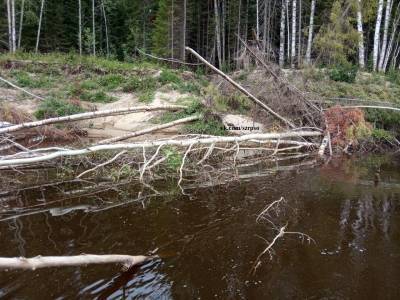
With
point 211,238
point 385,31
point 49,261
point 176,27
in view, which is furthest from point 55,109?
point 385,31

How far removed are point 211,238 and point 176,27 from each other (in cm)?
2482

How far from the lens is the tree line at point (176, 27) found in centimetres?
2659

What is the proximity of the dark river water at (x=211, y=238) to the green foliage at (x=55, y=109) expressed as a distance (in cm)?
631

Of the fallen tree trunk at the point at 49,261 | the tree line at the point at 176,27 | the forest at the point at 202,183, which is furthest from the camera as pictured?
the tree line at the point at 176,27

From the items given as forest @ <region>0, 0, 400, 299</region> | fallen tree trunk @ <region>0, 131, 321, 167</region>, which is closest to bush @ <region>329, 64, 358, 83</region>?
forest @ <region>0, 0, 400, 299</region>

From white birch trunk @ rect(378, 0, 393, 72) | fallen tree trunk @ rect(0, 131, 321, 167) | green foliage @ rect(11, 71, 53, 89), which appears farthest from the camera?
white birch trunk @ rect(378, 0, 393, 72)

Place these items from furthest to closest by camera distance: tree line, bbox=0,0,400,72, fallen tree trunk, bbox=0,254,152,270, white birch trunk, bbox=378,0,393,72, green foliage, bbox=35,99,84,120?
tree line, bbox=0,0,400,72
white birch trunk, bbox=378,0,393,72
green foliage, bbox=35,99,84,120
fallen tree trunk, bbox=0,254,152,270

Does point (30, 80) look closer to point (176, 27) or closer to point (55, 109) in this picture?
point (55, 109)

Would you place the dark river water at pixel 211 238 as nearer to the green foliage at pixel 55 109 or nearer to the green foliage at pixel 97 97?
the green foliage at pixel 55 109

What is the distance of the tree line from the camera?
26.6m

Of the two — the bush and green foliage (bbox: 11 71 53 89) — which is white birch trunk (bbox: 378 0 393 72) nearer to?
the bush

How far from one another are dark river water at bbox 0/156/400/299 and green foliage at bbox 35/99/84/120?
631 centimetres

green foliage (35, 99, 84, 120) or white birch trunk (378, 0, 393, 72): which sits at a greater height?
white birch trunk (378, 0, 393, 72)

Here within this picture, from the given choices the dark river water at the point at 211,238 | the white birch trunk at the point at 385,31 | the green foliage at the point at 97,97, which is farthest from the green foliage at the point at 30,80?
the white birch trunk at the point at 385,31
